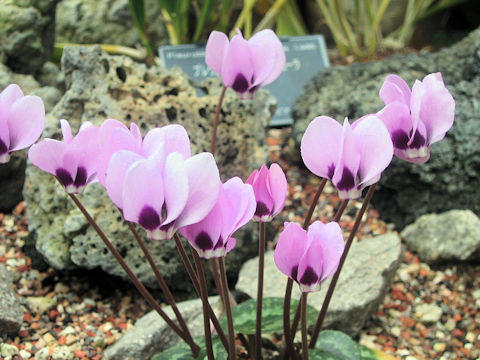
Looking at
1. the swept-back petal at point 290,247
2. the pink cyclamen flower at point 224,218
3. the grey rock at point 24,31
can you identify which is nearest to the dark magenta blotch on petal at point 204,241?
the pink cyclamen flower at point 224,218

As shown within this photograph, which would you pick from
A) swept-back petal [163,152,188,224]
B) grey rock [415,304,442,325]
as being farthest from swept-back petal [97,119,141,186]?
grey rock [415,304,442,325]

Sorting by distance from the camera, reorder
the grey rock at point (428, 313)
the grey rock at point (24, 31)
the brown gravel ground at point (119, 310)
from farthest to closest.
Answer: the grey rock at point (24, 31) → the grey rock at point (428, 313) → the brown gravel ground at point (119, 310)

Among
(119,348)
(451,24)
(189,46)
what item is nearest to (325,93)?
(189,46)

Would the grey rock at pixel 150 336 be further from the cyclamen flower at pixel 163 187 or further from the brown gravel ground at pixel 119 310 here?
the cyclamen flower at pixel 163 187

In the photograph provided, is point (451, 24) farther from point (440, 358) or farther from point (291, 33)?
point (440, 358)

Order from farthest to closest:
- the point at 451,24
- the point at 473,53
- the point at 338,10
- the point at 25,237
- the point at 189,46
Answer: the point at 451,24, the point at 338,10, the point at 189,46, the point at 473,53, the point at 25,237

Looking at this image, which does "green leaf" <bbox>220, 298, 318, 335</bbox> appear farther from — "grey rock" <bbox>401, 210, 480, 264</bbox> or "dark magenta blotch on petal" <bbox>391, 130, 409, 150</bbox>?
"grey rock" <bbox>401, 210, 480, 264</bbox>
